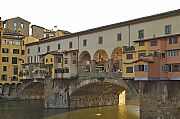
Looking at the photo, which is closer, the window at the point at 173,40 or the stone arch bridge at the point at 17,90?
the window at the point at 173,40

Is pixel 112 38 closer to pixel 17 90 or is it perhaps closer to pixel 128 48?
pixel 128 48

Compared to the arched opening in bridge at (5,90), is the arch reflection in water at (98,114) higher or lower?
lower

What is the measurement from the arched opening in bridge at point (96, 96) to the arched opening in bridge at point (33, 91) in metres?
20.3

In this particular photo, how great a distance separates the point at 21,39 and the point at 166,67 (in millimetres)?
50342

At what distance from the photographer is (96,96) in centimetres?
6309

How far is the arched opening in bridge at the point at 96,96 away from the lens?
5805 cm

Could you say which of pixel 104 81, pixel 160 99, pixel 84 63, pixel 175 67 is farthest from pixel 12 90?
pixel 175 67

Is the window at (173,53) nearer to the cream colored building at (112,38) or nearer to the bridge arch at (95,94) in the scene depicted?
the cream colored building at (112,38)

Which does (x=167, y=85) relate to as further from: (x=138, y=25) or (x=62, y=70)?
(x=62, y=70)

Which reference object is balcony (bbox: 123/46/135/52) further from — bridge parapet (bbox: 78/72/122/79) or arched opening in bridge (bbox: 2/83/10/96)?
arched opening in bridge (bbox: 2/83/10/96)

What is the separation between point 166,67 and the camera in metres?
37.8

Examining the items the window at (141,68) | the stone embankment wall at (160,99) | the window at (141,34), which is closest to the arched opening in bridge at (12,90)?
the window at (141,34)

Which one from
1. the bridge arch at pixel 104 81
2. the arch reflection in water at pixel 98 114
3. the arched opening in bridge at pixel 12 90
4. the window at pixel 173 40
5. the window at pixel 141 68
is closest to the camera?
the window at pixel 173 40

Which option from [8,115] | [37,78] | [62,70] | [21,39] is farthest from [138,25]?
[21,39]
